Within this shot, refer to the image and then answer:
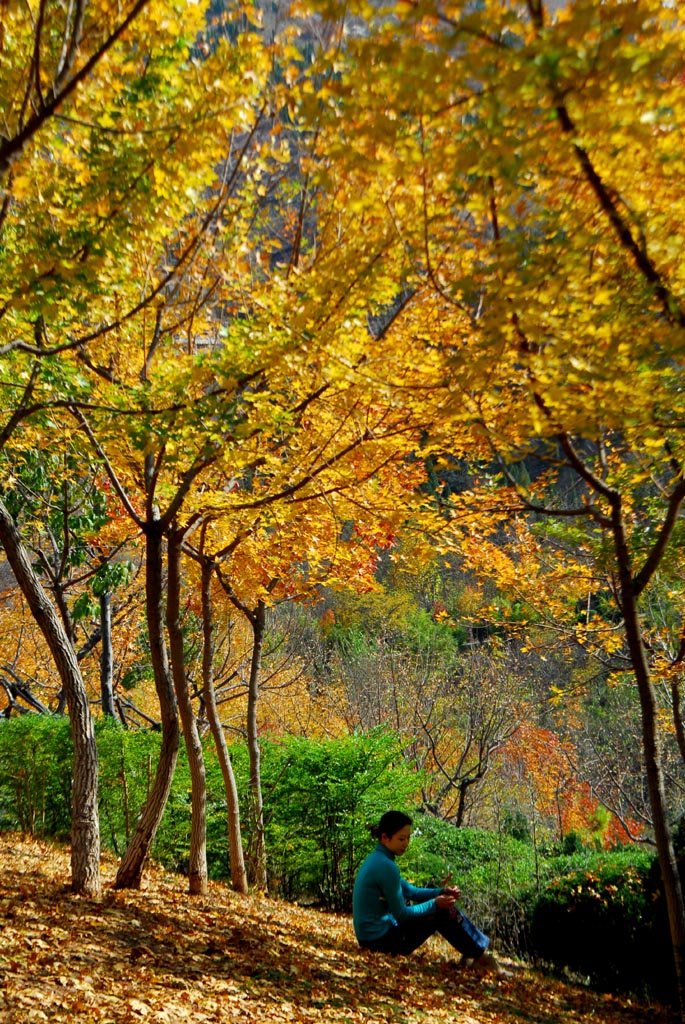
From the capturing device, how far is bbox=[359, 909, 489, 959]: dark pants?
4488mm

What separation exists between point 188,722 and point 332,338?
3.75 metres

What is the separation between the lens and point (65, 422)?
5465 millimetres

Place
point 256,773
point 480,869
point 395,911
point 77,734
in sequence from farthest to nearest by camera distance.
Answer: point 480,869 → point 256,773 → point 77,734 → point 395,911

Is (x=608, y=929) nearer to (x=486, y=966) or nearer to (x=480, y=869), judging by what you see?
(x=486, y=966)

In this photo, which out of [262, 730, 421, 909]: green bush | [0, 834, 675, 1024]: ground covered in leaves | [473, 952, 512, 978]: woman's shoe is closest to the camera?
[0, 834, 675, 1024]: ground covered in leaves

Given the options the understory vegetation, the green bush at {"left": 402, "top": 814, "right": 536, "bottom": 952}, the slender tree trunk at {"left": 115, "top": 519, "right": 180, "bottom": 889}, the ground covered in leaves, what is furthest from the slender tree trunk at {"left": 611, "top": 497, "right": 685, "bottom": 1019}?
the understory vegetation

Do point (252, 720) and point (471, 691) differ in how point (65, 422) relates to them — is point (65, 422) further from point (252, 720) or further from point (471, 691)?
point (471, 691)

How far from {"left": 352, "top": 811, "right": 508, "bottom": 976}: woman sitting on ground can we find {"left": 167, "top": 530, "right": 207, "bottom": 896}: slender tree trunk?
183 cm

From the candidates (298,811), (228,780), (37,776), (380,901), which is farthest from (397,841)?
(37,776)

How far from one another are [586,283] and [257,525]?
11.8 ft

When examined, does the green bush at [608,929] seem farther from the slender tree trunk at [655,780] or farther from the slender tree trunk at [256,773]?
the slender tree trunk at [256,773]

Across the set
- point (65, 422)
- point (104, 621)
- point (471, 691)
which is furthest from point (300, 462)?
point (471, 691)

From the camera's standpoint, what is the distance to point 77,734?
4.89 metres

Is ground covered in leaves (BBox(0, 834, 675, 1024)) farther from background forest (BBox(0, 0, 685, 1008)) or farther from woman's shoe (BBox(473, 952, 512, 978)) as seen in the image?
background forest (BBox(0, 0, 685, 1008))
